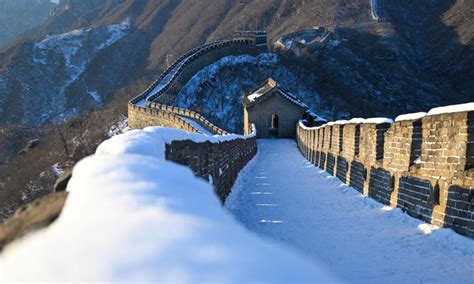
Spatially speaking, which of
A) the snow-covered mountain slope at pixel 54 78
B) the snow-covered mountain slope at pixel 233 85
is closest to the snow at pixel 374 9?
the snow-covered mountain slope at pixel 233 85

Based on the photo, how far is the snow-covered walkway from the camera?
489 cm

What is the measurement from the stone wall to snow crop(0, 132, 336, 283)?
5018 mm

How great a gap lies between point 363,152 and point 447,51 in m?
72.7

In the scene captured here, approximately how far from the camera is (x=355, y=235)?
21.2 ft

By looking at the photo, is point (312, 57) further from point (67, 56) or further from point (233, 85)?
point (67, 56)

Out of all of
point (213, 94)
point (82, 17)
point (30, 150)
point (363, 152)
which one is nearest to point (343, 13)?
point (213, 94)

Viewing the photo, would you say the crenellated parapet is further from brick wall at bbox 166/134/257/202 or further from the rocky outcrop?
the rocky outcrop

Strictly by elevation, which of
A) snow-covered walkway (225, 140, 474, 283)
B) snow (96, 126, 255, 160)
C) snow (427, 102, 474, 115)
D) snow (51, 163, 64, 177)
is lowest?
snow (51, 163, 64, 177)

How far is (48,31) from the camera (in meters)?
167

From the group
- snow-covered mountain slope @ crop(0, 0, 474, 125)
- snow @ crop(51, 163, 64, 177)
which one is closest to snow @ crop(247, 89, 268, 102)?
snow-covered mountain slope @ crop(0, 0, 474, 125)

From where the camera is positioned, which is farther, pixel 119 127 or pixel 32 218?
pixel 119 127

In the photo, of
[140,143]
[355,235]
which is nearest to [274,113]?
[355,235]

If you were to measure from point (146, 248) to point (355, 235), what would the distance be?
218 inches

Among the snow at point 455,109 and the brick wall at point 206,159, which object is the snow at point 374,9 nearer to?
the brick wall at point 206,159
